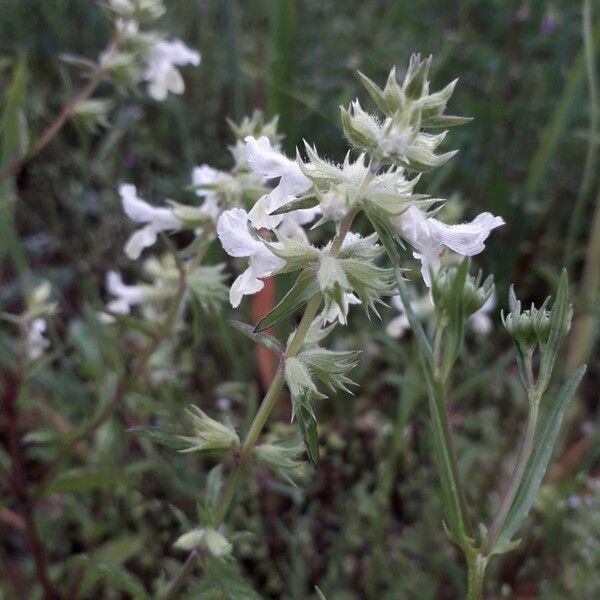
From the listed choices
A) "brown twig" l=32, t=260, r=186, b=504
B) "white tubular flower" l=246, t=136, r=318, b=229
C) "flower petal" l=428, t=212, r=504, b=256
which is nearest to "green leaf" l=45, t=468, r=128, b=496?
"brown twig" l=32, t=260, r=186, b=504

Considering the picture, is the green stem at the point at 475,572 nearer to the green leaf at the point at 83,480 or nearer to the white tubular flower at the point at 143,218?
the white tubular flower at the point at 143,218

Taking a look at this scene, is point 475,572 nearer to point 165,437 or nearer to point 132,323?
point 165,437

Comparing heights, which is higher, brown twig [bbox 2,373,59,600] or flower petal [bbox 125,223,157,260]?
flower petal [bbox 125,223,157,260]

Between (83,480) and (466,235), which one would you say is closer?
(466,235)

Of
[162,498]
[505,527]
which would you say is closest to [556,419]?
[505,527]

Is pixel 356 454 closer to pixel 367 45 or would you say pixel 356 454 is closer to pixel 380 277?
pixel 380 277

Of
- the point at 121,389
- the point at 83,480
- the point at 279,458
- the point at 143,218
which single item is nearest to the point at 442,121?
the point at 279,458

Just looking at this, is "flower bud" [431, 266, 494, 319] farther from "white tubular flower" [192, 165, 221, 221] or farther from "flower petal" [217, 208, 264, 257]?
"white tubular flower" [192, 165, 221, 221]
